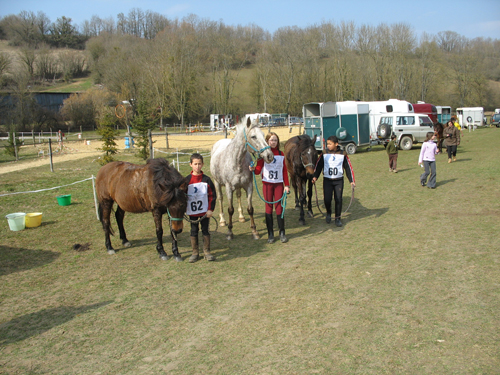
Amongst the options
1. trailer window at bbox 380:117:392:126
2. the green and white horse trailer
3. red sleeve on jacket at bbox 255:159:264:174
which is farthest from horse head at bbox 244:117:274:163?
trailer window at bbox 380:117:392:126

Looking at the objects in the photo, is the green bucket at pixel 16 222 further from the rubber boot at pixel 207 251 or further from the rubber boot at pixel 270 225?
the rubber boot at pixel 270 225

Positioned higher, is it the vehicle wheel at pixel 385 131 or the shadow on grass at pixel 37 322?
the vehicle wheel at pixel 385 131

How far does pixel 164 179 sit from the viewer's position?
591 centimetres

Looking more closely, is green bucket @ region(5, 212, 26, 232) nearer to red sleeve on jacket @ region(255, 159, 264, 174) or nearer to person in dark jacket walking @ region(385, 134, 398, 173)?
red sleeve on jacket @ region(255, 159, 264, 174)

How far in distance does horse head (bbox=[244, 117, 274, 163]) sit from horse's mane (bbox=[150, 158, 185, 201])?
1.61 meters

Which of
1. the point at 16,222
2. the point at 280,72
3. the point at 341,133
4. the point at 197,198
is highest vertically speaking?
the point at 280,72

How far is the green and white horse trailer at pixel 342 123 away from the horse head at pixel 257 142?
47.2 feet

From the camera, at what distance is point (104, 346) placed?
3832 mm

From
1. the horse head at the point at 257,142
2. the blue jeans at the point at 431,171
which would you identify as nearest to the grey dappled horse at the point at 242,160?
the horse head at the point at 257,142

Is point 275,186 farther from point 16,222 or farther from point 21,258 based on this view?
point 16,222

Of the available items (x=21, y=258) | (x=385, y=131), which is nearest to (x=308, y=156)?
(x=21, y=258)

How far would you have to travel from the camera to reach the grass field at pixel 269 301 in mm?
3434

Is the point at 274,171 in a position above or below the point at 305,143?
below

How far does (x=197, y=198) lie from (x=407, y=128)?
20.0m
